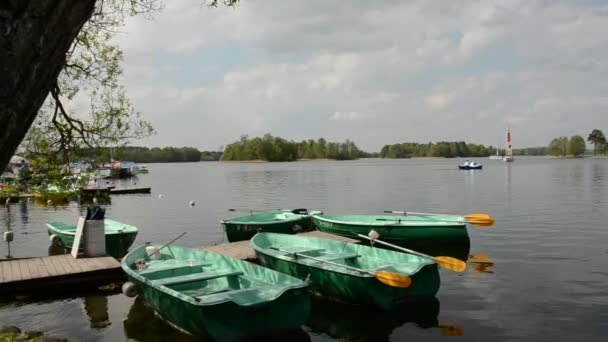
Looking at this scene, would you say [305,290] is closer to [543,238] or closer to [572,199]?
[543,238]

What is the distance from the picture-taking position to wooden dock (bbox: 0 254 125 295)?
40.8ft

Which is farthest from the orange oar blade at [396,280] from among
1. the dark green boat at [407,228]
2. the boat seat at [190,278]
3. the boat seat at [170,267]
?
the dark green boat at [407,228]

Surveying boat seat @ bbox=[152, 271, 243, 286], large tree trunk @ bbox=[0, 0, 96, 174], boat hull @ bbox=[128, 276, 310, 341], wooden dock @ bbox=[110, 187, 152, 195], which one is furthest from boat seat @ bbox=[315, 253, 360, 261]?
wooden dock @ bbox=[110, 187, 152, 195]

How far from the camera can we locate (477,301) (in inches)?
496

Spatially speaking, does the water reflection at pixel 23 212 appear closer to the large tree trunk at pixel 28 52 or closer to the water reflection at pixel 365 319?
the water reflection at pixel 365 319

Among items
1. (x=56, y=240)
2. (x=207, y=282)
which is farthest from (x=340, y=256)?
(x=56, y=240)

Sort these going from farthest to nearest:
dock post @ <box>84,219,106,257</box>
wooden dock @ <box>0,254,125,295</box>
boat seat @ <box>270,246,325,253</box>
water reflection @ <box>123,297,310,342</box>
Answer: dock post @ <box>84,219,106,257</box>
boat seat @ <box>270,246,325,253</box>
wooden dock @ <box>0,254,125,295</box>
water reflection @ <box>123,297,310,342</box>

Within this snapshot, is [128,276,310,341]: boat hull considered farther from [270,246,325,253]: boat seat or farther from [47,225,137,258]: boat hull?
→ [47,225,137,258]: boat hull

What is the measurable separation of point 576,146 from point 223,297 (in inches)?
8034

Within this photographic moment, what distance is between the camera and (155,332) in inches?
422

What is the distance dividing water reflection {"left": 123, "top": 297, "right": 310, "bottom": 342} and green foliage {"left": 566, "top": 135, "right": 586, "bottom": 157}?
202408 mm

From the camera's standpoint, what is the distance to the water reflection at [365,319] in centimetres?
1066

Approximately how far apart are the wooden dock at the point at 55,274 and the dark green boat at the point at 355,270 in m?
3.98

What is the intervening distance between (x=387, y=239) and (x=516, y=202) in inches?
782
